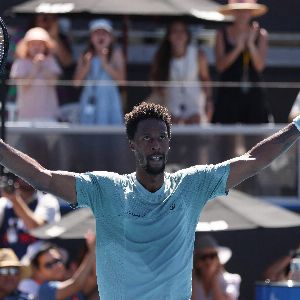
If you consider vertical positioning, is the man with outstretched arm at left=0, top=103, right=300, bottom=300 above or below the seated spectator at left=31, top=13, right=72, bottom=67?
below

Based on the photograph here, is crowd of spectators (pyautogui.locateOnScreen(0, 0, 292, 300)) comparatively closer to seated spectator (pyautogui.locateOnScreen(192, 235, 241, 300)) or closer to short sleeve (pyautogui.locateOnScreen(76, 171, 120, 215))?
seated spectator (pyautogui.locateOnScreen(192, 235, 241, 300))

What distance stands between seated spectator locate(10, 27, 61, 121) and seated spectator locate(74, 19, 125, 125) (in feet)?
0.71

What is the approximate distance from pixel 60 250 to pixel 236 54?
7.14 feet

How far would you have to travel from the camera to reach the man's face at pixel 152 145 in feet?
16.3

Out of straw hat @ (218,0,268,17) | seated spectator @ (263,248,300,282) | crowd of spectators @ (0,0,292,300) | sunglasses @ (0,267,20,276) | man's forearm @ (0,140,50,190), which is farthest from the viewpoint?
straw hat @ (218,0,268,17)

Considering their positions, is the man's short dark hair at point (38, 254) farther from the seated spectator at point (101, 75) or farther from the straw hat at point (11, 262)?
the seated spectator at point (101, 75)

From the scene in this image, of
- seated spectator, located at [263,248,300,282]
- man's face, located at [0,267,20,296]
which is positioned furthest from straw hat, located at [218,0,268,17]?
man's face, located at [0,267,20,296]

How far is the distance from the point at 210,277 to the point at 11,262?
4.41 ft

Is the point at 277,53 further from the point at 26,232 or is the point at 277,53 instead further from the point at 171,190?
the point at 171,190

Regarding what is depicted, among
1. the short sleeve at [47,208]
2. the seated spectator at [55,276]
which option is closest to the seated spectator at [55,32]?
the short sleeve at [47,208]

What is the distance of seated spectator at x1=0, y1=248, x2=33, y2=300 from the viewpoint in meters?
8.09

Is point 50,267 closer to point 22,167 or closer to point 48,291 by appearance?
point 48,291

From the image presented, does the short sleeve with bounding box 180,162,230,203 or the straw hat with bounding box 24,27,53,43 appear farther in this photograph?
the straw hat with bounding box 24,27,53,43

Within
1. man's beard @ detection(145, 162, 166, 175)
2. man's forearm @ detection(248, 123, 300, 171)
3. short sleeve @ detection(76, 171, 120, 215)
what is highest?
man's forearm @ detection(248, 123, 300, 171)
